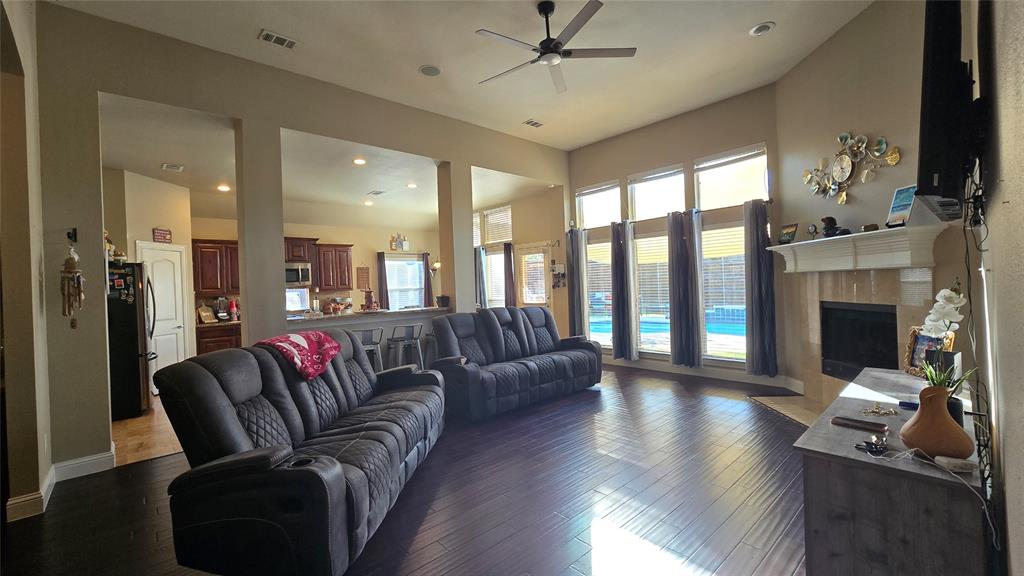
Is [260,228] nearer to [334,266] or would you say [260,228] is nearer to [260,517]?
[260,517]

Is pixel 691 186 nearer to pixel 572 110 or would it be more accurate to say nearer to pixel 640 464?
pixel 572 110

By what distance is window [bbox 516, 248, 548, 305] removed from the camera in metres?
7.73

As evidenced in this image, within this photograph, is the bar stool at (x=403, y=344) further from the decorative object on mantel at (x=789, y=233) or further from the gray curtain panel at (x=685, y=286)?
the decorative object on mantel at (x=789, y=233)

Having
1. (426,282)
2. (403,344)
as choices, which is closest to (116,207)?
(403,344)

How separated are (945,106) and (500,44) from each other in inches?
135

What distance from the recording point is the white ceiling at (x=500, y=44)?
3.41 m

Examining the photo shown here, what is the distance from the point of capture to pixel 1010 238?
96cm

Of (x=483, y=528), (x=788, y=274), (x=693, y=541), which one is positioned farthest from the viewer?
(x=788, y=274)

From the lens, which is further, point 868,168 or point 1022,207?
point 868,168

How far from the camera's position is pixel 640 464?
3.11 metres

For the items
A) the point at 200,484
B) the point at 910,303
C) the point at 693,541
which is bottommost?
the point at 693,541

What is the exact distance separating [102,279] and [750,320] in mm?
6529

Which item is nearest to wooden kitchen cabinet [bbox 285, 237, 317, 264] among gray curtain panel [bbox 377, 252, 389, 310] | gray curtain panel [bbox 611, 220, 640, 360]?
gray curtain panel [bbox 377, 252, 389, 310]

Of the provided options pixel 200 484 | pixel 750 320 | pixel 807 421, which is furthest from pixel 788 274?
pixel 200 484
